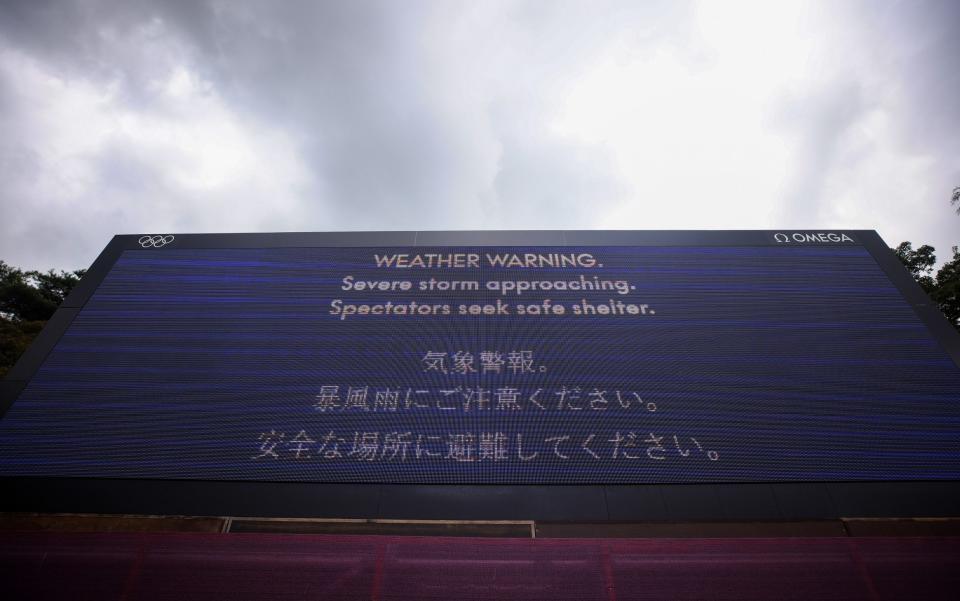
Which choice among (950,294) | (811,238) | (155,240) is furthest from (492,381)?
(950,294)

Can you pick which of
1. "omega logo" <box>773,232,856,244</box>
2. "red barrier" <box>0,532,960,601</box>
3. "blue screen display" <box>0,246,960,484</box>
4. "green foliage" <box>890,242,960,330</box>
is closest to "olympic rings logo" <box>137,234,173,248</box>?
"blue screen display" <box>0,246,960,484</box>

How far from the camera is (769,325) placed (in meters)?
5.25

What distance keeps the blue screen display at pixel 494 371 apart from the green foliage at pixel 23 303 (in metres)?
11.4

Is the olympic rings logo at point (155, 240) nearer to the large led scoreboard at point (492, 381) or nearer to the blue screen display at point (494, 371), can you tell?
the large led scoreboard at point (492, 381)

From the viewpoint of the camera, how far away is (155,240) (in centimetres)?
636

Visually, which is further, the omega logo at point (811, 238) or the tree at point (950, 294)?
the tree at point (950, 294)

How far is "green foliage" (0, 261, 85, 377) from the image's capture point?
12.9m

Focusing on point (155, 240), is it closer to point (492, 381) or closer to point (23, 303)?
point (492, 381)

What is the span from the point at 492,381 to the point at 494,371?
0.44ft

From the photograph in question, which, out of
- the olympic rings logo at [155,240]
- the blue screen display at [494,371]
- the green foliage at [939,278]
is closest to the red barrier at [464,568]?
the blue screen display at [494,371]

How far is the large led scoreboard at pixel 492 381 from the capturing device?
399 centimetres

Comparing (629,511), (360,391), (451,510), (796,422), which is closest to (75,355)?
(360,391)

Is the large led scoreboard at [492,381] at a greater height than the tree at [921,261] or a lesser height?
lesser

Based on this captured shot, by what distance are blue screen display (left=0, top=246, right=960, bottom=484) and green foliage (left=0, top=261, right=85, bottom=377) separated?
11.4 meters
